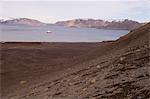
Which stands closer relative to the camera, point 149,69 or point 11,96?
point 149,69

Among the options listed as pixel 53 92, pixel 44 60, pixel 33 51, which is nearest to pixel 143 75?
pixel 53 92

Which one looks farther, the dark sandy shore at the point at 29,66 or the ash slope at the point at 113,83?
the dark sandy shore at the point at 29,66

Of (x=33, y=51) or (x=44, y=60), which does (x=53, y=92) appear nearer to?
(x=44, y=60)

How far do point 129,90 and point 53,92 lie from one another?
373 cm

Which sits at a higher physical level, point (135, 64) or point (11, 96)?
point (135, 64)

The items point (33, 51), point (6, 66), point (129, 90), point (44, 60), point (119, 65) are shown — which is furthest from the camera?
point (33, 51)

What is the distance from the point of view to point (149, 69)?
1141 centimetres

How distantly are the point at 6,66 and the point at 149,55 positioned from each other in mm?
12406

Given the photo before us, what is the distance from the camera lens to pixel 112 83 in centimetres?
1155

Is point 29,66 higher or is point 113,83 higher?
point 113,83

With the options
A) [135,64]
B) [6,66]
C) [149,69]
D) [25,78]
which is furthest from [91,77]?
[6,66]

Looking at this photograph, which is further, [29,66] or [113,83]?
[29,66]

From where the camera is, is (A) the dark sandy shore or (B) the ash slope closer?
(B) the ash slope

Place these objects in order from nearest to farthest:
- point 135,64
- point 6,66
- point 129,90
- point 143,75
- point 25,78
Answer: point 129,90
point 143,75
point 135,64
point 25,78
point 6,66
